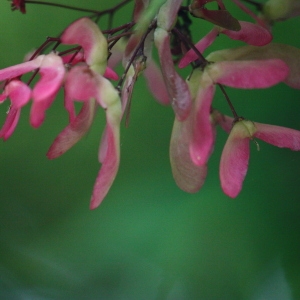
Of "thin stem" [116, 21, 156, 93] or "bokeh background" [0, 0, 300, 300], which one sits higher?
"thin stem" [116, 21, 156, 93]

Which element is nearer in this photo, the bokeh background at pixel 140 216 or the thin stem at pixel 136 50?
the thin stem at pixel 136 50

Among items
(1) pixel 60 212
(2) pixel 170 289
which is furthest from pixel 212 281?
(1) pixel 60 212

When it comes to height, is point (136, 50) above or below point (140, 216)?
above

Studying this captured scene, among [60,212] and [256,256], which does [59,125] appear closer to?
[60,212]

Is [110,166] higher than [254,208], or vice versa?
[110,166]

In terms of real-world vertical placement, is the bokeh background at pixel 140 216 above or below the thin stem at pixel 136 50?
below

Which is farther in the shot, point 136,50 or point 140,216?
point 140,216

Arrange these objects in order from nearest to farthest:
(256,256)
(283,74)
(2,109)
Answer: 1. (283,74)
2. (256,256)
3. (2,109)

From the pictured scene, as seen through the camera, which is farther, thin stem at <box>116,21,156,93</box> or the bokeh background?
the bokeh background
